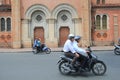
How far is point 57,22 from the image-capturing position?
4391 centimetres

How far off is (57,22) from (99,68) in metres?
29.6

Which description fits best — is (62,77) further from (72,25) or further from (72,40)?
(72,25)

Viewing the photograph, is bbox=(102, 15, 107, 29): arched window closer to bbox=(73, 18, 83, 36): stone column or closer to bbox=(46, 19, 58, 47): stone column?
bbox=(73, 18, 83, 36): stone column

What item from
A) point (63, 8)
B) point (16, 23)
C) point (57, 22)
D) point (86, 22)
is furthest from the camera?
point (57, 22)

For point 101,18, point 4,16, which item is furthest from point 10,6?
point 101,18

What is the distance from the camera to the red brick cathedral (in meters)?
42.5

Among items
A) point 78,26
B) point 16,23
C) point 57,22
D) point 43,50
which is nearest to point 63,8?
point 57,22

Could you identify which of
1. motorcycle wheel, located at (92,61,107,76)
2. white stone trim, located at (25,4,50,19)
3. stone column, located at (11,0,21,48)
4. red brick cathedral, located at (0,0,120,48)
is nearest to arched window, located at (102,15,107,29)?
red brick cathedral, located at (0,0,120,48)

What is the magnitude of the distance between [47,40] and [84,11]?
5840mm

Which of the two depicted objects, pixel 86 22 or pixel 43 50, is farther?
pixel 86 22

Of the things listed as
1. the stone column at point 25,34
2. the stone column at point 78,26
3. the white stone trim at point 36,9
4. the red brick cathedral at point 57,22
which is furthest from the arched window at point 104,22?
the stone column at point 25,34

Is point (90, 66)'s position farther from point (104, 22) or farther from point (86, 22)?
point (104, 22)

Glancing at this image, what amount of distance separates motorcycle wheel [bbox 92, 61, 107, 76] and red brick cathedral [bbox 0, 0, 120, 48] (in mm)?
27341

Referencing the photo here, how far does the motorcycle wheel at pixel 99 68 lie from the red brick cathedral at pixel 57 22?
27.3 m
